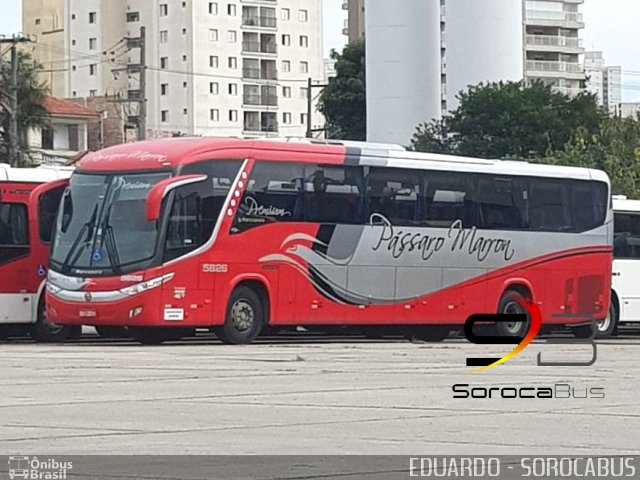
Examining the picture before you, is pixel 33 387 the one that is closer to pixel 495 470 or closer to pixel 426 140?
pixel 495 470

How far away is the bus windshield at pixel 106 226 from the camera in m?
26.5

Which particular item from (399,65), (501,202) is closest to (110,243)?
(501,202)

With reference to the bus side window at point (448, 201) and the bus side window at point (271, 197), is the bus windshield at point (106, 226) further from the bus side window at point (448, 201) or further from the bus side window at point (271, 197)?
the bus side window at point (448, 201)

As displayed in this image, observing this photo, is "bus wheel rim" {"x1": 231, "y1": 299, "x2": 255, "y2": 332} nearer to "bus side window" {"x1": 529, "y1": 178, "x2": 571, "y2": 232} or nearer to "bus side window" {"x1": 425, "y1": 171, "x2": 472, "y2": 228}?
"bus side window" {"x1": 425, "y1": 171, "x2": 472, "y2": 228}

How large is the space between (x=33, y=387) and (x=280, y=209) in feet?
39.5

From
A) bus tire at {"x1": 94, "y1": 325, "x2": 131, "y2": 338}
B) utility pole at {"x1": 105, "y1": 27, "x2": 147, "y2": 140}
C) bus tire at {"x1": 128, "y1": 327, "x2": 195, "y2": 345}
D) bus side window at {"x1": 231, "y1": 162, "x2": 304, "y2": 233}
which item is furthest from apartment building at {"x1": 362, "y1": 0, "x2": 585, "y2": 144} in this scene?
bus tire at {"x1": 128, "y1": 327, "x2": 195, "y2": 345}

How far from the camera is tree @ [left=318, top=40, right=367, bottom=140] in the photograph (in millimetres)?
102625

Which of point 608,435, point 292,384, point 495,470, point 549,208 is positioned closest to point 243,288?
point 549,208

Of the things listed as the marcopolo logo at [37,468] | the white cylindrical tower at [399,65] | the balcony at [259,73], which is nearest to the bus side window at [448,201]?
the marcopolo logo at [37,468]

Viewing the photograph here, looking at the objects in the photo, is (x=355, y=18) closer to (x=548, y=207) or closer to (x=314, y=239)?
(x=548, y=207)

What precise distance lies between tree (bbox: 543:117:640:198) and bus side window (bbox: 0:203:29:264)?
33809 mm

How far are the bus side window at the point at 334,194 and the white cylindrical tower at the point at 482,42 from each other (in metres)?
57.7

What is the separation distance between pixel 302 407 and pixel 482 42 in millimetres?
73877

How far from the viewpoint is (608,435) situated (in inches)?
466
